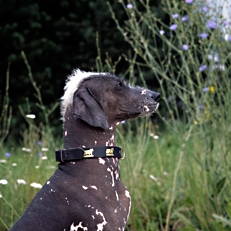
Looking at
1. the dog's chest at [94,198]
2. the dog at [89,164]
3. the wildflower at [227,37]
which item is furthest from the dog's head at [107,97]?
the wildflower at [227,37]

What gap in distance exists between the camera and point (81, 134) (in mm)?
2842

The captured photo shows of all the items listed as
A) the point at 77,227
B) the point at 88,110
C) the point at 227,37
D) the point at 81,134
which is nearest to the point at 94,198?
the point at 77,227

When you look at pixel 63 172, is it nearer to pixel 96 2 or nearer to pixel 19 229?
pixel 19 229

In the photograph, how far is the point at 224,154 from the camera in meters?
4.46

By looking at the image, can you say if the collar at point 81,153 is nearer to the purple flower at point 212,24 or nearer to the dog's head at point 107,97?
the dog's head at point 107,97

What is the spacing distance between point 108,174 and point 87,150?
6.6 inches

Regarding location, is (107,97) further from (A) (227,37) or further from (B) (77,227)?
(A) (227,37)

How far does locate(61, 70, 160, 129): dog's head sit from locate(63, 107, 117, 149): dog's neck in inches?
2.5

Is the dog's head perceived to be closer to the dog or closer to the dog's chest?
the dog

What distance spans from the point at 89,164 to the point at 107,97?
40cm

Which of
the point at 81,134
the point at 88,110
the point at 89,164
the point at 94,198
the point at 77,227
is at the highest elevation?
the point at 88,110

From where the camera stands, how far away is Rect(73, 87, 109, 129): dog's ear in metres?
2.78

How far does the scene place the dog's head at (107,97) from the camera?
2.84 meters

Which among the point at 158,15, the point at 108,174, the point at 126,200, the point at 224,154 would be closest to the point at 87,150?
the point at 108,174
